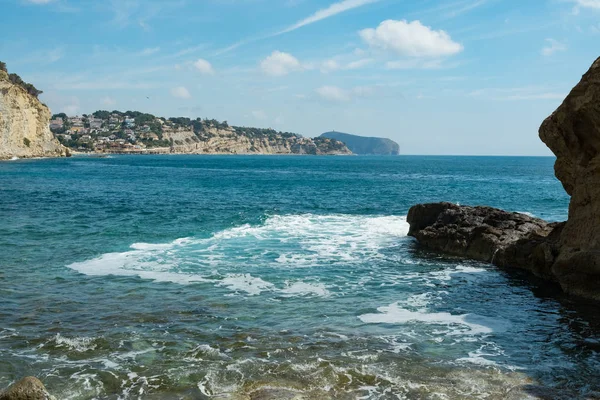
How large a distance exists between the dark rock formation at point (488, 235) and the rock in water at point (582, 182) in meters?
1.24

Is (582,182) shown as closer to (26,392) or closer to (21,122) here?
(26,392)

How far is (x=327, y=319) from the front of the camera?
1241 cm

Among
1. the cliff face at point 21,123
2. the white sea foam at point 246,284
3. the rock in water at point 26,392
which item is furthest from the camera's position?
the cliff face at point 21,123

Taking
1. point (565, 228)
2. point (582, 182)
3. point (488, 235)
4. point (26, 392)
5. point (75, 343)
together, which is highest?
point (582, 182)

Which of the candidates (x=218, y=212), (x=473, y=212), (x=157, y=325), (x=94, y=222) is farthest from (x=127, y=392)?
(x=218, y=212)

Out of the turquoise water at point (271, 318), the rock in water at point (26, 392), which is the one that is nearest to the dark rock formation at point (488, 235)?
the turquoise water at point (271, 318)

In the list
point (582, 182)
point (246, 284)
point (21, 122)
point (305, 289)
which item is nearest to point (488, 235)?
point (582, 182)

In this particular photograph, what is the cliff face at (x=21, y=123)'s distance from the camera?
87.2 meters

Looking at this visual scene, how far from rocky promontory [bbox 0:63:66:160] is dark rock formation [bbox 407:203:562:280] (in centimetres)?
8298

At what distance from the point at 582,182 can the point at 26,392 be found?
14904 millimetres

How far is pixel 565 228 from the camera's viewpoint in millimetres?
15977

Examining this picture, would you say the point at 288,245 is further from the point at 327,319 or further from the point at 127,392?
the point at 127,392

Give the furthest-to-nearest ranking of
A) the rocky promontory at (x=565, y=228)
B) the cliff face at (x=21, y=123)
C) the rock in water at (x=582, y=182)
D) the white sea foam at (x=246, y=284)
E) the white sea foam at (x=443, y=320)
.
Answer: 1. the cliff face at (x=21, y=123)
2. the white sea foam at (x=246, y=284)
3. the rocky promontory at (x=565, y=228)
4. the rock in water at (x=582, y=182)
5. the white sea foam at (x=443, y=320)

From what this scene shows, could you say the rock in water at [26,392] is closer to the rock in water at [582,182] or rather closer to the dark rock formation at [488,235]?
the rock in water at [582,182]
